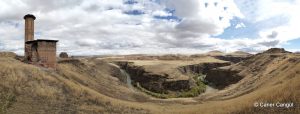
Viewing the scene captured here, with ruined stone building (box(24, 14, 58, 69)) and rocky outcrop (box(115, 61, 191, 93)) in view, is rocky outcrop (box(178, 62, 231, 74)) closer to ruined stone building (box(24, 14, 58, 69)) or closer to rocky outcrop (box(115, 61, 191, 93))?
rocky outcrop (box(115, 61, 191, 93))

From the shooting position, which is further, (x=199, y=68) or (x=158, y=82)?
(x=199, y=68)

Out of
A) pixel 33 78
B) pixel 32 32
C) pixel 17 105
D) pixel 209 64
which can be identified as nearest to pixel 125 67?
pixel 209 64

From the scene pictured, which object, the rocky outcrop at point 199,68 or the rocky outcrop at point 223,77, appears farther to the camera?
the rocky outcrop at point 199,68

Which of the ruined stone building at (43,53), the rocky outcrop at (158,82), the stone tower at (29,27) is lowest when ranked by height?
the rocky outcrop at (158,82)

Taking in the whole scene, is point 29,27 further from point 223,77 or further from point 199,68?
point 199,68

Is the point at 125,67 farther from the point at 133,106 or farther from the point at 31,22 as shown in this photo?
the point at 133,106

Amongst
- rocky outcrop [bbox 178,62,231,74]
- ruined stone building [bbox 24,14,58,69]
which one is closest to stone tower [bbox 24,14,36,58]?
ruined stone building [bbox 24,14,58,69]

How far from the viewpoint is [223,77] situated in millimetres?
73688

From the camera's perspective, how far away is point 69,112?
27.2 meters

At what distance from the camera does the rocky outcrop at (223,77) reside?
6745 cm

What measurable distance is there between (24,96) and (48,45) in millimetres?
12370

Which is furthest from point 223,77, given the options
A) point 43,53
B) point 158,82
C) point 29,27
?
point 43,53

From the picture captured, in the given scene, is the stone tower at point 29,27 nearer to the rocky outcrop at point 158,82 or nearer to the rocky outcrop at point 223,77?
the rocky outcrop at point 158,82

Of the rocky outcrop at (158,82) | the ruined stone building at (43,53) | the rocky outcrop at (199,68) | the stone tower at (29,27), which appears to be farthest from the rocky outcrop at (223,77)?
the stone tower at (29,27)
